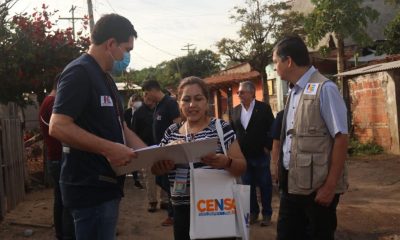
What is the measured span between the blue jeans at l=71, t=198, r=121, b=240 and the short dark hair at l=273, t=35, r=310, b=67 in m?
1.80

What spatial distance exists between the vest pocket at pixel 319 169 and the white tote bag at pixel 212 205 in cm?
60

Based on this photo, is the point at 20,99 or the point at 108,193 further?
the point at 20,99

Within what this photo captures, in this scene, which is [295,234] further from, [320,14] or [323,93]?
[320,14]

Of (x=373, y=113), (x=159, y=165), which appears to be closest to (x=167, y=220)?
(x=159, y=165)

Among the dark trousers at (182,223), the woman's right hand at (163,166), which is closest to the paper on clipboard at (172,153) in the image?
the woman's right hand at (163,166)

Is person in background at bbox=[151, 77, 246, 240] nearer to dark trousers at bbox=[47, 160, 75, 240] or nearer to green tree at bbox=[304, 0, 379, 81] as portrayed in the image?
dark trousers at bbox=[47, 160, 75, 240]

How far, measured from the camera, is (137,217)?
24.2 feet

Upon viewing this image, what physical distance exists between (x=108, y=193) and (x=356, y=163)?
33.9ft

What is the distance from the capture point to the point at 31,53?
29.3 feet

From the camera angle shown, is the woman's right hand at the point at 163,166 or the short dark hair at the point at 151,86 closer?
the woman's right hand at the point at 163,166

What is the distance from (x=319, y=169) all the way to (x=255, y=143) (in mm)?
3199

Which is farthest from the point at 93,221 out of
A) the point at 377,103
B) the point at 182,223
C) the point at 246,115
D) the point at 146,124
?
the point at 377,103

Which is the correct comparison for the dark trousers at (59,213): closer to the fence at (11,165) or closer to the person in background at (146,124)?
the fence at (11,165)

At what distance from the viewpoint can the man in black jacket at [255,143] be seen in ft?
21.9
